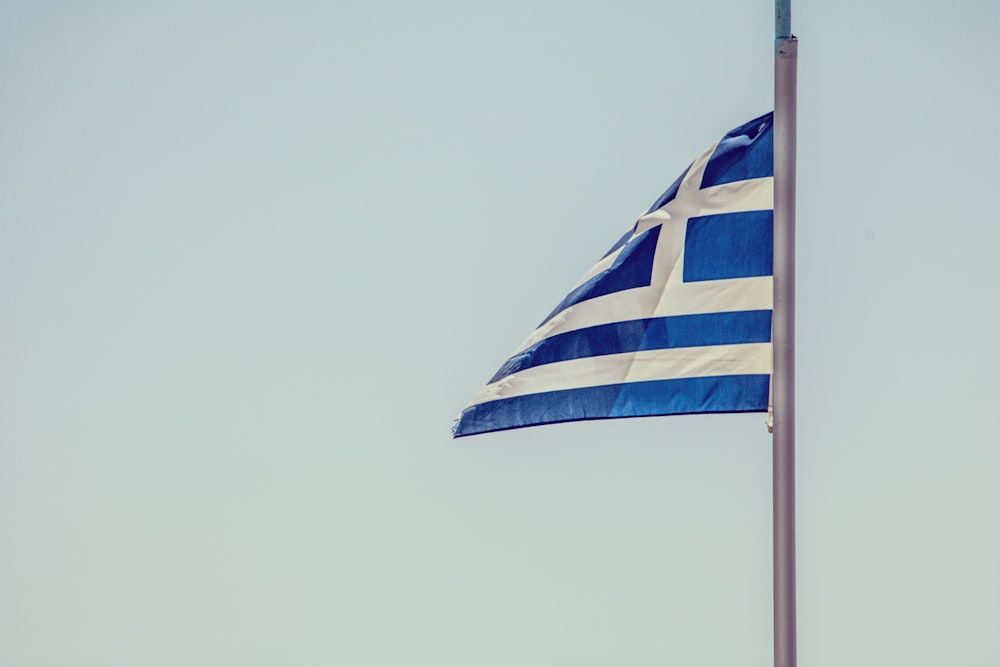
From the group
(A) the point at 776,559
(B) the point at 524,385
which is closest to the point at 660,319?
(B) the point at 524,385

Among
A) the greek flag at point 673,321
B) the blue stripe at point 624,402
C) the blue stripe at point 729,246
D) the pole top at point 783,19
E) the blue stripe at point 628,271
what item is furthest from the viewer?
the blue stripe at point 628,271

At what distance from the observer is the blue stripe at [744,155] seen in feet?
42.8

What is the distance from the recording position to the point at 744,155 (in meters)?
13.1

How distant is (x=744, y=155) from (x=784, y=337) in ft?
7.43

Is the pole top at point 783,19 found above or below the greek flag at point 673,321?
above

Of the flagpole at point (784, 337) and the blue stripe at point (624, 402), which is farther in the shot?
the blue stripe at point (624, 402)

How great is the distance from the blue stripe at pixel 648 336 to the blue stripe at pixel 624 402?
319 mm

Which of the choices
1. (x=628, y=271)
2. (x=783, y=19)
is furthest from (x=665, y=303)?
(x=783, y=19)

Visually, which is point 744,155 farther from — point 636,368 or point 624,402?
point 624,402

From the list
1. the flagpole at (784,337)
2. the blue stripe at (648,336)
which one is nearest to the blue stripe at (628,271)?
the blue stripe at (648,336)

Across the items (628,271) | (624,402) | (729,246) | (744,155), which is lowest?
(624,402)

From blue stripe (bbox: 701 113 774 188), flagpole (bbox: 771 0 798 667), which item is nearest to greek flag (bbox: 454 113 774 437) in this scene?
blue stripe (bbox: 701 113 774 188)

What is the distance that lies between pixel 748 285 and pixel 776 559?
2.75 meters

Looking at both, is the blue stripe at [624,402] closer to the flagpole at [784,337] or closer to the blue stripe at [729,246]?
the blue stripe at [729,246]
